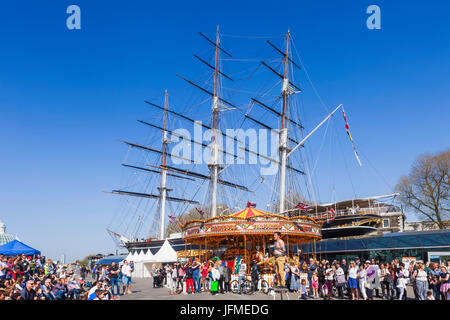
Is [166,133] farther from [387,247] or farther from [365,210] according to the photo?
[387,247]

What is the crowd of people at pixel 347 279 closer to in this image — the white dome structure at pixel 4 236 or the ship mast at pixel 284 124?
the ship mast at pixel 284 124

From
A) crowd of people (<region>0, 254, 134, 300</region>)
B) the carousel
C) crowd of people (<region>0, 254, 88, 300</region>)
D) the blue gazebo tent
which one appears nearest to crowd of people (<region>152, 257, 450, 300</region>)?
the carousel

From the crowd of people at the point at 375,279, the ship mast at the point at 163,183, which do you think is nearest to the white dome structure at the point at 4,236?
the ship mast at the point at 163,183

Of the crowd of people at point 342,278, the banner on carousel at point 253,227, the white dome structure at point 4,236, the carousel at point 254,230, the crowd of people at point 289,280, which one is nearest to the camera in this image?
the crowd of people at point 289,280

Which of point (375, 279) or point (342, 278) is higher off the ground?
point (375, 279)

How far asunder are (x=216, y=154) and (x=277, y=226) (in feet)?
107

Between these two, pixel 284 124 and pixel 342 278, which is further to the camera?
pixel 284 124

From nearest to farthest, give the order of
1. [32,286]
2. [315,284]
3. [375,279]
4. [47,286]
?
[32,286] < [47,286] < [375,279] < [315,284]

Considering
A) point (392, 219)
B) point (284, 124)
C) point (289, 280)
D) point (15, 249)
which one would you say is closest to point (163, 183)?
point (284, 124)

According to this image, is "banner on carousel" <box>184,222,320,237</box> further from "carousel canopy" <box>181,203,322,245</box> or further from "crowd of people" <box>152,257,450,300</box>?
"crowd of people" <box>152,257,450,300</box>

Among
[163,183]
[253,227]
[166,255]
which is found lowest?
[166,255]

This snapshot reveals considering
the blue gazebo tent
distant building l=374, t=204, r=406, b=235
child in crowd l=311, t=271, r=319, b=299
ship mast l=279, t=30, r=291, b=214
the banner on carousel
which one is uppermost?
ship mast l=279, t=30, r=291, b=214

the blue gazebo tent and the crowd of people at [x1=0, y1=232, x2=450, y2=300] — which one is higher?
the blue gazebo tent

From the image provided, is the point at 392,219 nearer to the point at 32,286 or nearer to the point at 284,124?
the point at 284,124
